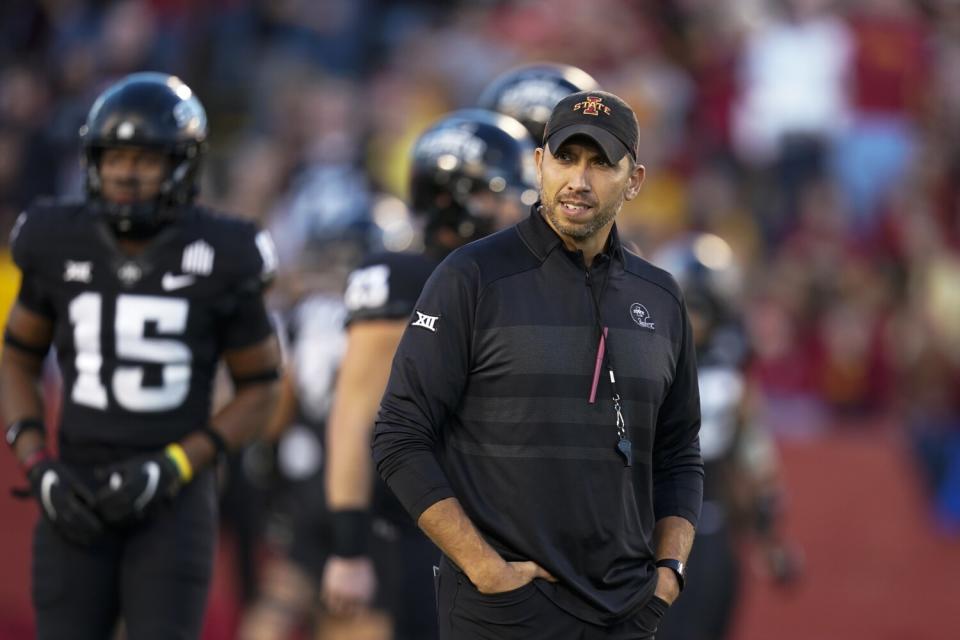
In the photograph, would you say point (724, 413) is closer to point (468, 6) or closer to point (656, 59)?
point (656, 59)

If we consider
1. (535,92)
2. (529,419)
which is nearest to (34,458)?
(529,419)

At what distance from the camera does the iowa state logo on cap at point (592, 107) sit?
4.09m

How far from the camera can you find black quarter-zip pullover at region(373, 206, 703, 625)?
403cm

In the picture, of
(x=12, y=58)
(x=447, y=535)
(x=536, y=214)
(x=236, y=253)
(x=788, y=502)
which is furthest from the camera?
(x=12, y=58)

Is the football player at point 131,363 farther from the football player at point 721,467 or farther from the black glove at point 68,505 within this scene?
the football player at point 721,467

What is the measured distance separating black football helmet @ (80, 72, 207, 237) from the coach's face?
5.30 feet

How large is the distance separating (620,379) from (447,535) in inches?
23.4

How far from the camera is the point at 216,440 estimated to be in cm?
533

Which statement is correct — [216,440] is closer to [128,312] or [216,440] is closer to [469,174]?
[128,312]

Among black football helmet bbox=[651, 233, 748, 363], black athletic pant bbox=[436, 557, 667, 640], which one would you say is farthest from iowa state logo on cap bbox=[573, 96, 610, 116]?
black football helmet bbox=[651, 233, 748, 363]

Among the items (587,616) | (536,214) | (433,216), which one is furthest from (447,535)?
(433,216)

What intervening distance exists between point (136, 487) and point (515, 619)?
5.06ft

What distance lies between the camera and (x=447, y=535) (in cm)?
396

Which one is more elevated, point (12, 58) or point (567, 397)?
point (12, 58)
